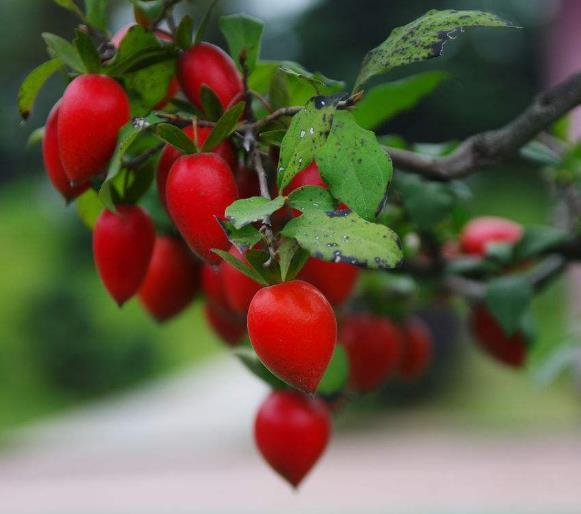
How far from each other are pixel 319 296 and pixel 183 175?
84mm

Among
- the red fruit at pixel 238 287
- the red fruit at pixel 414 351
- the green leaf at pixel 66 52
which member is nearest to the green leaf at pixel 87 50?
the green leaf at pixel 66 52

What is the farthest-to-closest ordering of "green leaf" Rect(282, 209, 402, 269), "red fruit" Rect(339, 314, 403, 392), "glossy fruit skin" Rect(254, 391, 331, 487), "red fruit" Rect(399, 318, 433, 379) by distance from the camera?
1. "red fruit" Rect(399, 318, 433, 379)
2. "red fruit" Rect(339, 314, 403, 392)
3. "glossy fruit skin" Rect(254, 391, 331, 487)
4. "green leaf" Rect(282, 209, 402, 269)

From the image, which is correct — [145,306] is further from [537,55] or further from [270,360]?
[537,55]

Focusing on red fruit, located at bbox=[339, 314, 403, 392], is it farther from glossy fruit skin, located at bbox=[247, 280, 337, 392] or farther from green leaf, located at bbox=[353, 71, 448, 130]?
glossy fruit skin, located at bbox=[247, 280, 337, 392]

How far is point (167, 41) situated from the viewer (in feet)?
1.53

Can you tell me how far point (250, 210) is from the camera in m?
0.34

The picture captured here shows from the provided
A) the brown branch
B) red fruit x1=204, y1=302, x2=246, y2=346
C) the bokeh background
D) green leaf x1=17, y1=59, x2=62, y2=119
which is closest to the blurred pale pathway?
the bokeh background

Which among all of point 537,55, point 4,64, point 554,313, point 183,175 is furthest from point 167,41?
point 4,64

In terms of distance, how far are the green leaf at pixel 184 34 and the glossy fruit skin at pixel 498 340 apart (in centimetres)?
35

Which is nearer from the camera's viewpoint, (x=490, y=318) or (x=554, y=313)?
(x=490, y=318)

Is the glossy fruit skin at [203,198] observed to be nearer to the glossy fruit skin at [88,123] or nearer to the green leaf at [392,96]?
the glossy fruit skin at [88,123]

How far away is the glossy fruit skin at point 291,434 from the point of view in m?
0.53

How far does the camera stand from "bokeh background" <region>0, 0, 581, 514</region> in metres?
3.26

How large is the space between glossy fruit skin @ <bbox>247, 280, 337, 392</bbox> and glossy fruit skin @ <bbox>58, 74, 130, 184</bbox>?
4.7 inches
